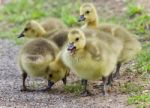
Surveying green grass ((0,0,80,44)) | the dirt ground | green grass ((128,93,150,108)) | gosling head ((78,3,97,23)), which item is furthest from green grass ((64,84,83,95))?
green grass ((0,0,80,44))

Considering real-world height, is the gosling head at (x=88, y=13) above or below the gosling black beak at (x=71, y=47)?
above

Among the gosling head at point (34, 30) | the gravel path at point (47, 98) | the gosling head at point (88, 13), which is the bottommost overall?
the gravel path at point (47, 98)

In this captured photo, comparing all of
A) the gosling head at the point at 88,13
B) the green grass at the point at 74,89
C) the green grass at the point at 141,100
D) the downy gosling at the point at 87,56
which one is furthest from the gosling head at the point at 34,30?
the green grass at the point at 141,100

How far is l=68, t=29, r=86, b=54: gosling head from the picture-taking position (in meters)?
6.73

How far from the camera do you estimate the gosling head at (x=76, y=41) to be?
6727 mm

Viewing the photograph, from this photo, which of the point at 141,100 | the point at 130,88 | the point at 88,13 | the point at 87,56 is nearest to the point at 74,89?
the point at 130,88

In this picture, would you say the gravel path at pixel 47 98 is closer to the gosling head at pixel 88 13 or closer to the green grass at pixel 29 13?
the gosling head at pixel 88 13

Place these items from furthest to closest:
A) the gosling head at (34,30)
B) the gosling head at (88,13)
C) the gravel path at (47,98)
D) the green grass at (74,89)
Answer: the gosling head at (34,30) → the gosling head at (88,13) → the green grass at (74,89) → the gravel path at (47,98)

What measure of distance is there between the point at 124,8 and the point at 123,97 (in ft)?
16.6

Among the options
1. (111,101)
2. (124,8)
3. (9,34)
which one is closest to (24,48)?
(111,101)

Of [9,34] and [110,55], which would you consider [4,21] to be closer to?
[9,34]

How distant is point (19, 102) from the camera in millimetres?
6867

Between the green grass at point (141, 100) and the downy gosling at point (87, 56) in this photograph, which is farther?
the downy gosling at point (87, 56)

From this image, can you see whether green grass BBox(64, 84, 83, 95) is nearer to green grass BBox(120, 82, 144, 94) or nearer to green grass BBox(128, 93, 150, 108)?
green grass BBox(120, 82, 144, 94)
